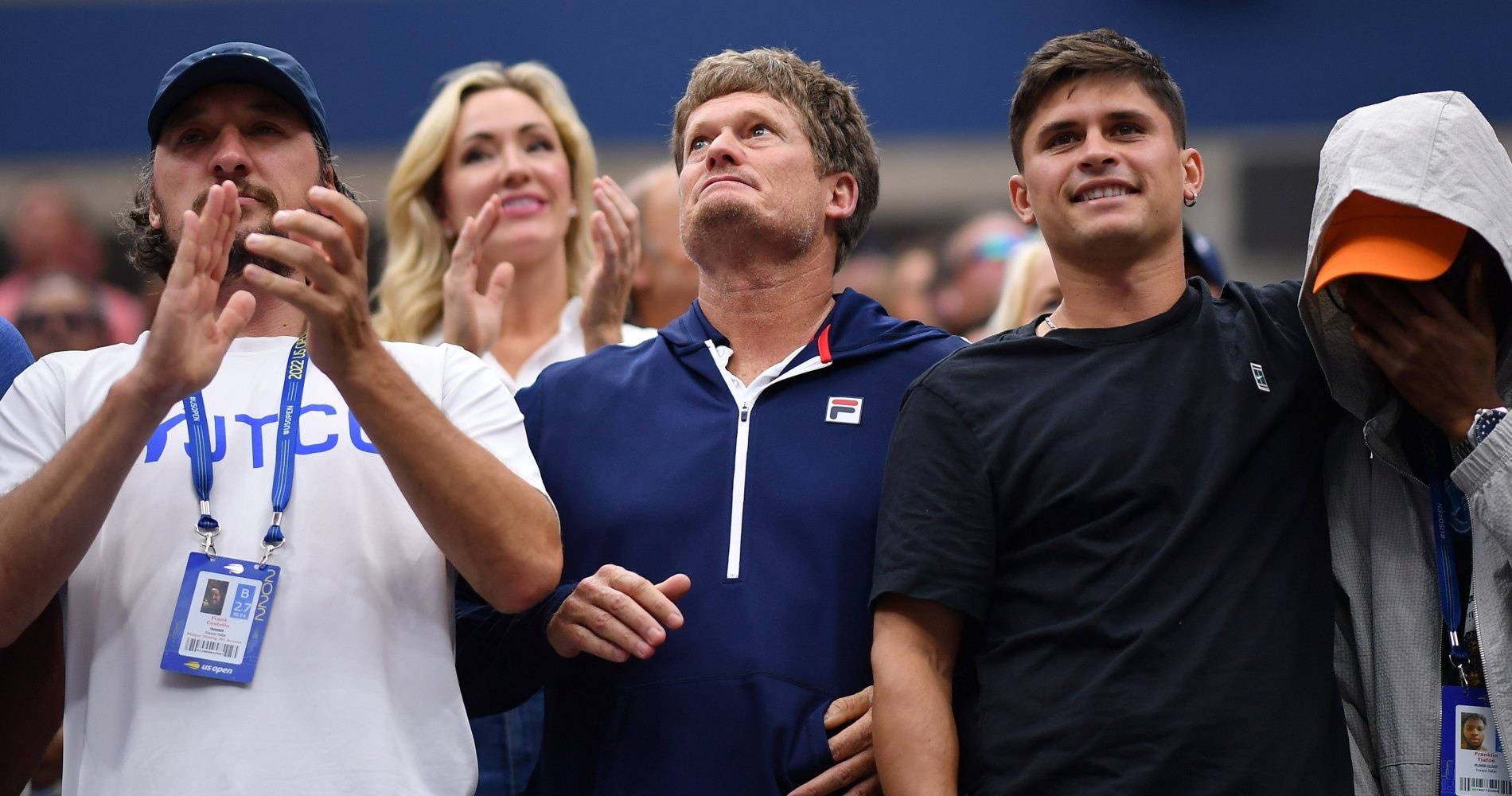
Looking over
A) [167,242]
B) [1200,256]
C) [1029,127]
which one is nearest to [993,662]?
[1029,127]

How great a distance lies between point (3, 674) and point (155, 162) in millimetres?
905

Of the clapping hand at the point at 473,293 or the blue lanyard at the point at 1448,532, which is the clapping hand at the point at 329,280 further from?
the blue lanyard at the point at 1448,532

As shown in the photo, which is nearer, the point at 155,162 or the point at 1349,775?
the point at 1349,775

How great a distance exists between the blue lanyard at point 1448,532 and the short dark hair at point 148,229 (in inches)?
75.7

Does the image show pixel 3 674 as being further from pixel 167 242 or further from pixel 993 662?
pixel 993 662

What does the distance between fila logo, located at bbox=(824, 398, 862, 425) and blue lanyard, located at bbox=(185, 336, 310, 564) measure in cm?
89

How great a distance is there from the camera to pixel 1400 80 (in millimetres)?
7438

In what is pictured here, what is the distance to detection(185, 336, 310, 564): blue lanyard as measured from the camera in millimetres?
2400

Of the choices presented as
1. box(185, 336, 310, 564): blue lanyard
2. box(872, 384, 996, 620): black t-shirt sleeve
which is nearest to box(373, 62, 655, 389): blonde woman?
box(185, 336, 310, 564): blue lanyard

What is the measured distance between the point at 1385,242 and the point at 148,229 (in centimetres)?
210

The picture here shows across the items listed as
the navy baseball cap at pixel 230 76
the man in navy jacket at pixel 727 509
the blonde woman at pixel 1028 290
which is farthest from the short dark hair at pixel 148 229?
the blonde woman at pixel 1028 290

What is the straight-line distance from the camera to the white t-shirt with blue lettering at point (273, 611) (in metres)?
2.29

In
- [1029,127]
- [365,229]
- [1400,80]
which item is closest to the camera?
[365,229]

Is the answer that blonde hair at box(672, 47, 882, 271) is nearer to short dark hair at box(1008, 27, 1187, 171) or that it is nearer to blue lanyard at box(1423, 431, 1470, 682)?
short dark hair at box(1008, 27, 1187, 171)
